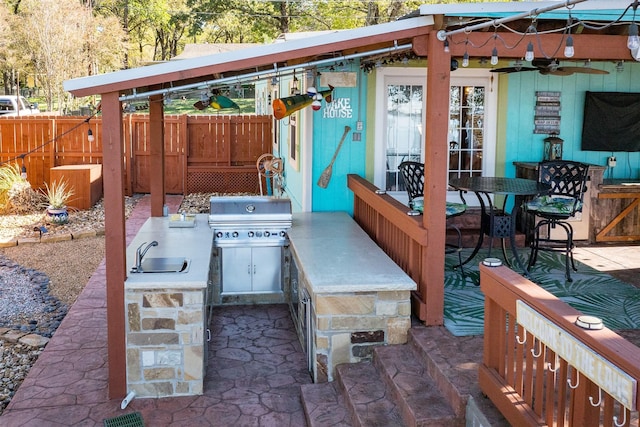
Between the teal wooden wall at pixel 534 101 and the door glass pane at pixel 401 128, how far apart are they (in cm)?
94

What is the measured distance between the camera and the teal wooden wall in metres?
7.75

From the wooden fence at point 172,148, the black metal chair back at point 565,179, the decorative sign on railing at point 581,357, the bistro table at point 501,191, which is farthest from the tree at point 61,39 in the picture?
the decorative sign on railing at point 581,357

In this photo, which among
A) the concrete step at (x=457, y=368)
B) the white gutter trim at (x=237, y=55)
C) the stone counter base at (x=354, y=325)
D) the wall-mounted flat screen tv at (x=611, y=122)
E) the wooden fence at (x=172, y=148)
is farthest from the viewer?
the wooden fence at (x=172, y=148)

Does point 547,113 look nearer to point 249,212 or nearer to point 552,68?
point 552,68

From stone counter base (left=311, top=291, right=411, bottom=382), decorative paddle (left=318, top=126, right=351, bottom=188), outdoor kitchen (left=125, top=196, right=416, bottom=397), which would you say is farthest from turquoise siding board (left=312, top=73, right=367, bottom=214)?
stone counter base (left=311, top=291, right=411, bottom=382)

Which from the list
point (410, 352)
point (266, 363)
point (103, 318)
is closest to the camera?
point (410, 352)

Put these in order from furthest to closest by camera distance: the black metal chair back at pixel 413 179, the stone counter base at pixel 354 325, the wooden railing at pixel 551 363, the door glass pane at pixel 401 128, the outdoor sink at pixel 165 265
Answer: the door glass pane at pixel 401 128 → the black metal chair back at pixel 413 179 → the outdoor sink at pixel 165 265 → the stone counter base at pixel 354 325 → the wooden railing at pixel 551 363

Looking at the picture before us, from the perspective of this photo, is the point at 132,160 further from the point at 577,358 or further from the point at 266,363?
the point at 577,358

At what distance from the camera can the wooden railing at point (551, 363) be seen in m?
2.44

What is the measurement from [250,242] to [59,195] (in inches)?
223

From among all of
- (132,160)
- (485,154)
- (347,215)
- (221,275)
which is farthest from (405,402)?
(132,160)

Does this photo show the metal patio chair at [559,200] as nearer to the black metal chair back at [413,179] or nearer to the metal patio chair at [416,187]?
the metal patio chair at [416,187]

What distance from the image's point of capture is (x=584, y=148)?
26.1ft

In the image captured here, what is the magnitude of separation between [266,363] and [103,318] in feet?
6.30
